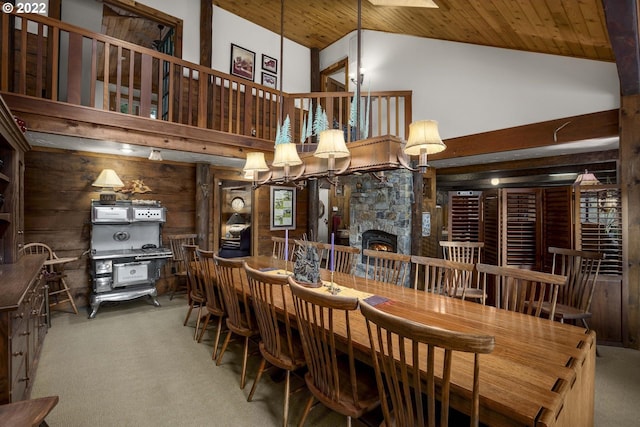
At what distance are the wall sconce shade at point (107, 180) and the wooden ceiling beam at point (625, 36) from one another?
5.34 metres

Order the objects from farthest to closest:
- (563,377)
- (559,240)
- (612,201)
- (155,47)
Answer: (155,47) < (559,240) < (612,201) < (563,377)

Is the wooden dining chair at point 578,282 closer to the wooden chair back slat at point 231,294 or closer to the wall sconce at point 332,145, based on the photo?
the wall sconce at point 332,145

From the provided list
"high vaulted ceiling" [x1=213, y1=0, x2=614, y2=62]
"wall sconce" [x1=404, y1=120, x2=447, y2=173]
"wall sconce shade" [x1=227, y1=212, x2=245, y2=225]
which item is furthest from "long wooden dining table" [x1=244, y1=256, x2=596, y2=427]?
"wall sconce shade" [x1=227, y1=212, x2=245, y2=225]

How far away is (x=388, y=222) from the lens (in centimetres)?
547

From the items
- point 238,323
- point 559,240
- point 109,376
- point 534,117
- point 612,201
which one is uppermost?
point 534,117

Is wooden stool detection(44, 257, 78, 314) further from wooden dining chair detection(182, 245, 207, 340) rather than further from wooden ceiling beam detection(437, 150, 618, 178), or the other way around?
wooden ceiling beam detection(437, 150, 618, 178)

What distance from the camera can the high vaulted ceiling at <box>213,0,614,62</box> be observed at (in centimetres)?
299

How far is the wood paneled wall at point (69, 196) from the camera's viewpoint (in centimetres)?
417

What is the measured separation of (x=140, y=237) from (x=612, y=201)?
20.2 ft

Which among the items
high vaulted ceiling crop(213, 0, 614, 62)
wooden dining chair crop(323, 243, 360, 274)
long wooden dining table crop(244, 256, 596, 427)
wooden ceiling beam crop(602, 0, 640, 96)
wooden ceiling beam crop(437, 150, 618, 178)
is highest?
high vaulted ceiling crop(213, 0, 614, 62)

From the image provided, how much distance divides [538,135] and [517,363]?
354 cm

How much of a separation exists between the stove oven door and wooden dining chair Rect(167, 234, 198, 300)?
1.70 ft

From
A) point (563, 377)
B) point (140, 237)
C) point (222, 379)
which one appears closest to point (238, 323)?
point (222, 379)

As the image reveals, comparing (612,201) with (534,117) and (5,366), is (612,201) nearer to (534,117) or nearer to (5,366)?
(534,117)
